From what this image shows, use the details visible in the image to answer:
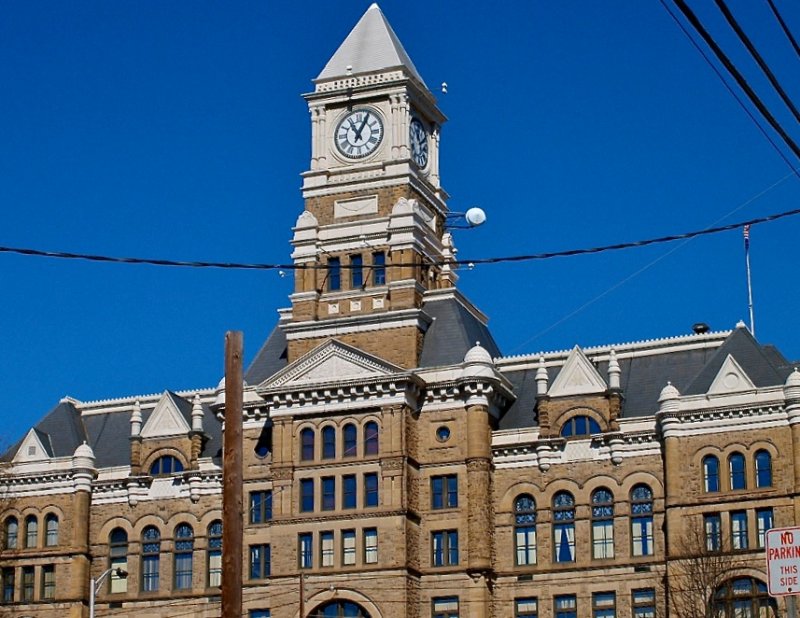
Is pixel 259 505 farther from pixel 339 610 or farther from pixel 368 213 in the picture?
pixel 368 213

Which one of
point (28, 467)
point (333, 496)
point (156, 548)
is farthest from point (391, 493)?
point (28, 467)

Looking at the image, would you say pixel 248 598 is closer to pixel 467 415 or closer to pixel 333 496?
pixel 333 496

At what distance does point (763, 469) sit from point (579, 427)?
8370 mm

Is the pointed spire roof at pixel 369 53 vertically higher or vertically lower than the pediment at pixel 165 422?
higher

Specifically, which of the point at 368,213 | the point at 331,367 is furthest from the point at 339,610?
the point at 368,213

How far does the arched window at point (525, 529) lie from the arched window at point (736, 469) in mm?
8508

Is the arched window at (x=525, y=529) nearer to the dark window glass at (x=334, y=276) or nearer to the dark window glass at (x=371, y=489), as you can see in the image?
the dark window glass at (x=371, y=489)

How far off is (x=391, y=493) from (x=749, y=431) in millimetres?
14488

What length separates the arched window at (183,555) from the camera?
74312mm

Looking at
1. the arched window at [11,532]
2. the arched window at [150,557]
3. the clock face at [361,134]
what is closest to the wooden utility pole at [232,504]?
the clock face at [361,134]

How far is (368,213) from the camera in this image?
2908 inches

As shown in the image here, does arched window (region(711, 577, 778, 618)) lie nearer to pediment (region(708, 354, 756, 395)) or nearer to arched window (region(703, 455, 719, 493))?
arched window (region(703, 455, 719, 493))

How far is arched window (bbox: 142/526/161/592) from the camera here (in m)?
74.9

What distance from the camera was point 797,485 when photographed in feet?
209
